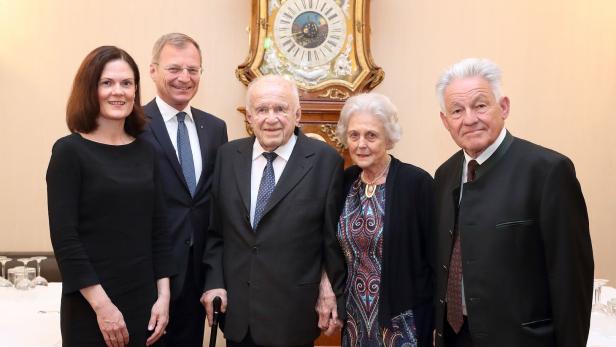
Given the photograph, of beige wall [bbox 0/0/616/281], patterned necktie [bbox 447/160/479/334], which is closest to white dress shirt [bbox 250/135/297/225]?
patterned necktie [bbox 447/160/479/334]

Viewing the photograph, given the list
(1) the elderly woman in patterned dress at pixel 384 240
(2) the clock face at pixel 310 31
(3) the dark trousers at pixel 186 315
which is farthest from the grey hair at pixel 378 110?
(2) the clock face at pixel 310 31

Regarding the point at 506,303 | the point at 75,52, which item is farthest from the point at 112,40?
the point at 506,303

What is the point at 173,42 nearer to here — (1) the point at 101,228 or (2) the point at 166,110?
(2) the point at 166,110

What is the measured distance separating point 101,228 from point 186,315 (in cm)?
62

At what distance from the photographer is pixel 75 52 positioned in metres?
3.93

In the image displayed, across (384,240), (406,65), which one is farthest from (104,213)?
(406,65)

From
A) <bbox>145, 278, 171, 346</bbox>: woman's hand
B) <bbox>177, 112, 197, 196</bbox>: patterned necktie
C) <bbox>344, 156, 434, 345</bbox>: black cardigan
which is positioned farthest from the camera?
<bbox>177, 112, 197, 196</bbox>: patterned necktie

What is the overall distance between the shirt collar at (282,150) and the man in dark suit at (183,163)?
25 cm

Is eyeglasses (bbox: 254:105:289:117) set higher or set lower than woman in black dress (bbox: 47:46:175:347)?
higher

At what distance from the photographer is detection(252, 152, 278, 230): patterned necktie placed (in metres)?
2.09

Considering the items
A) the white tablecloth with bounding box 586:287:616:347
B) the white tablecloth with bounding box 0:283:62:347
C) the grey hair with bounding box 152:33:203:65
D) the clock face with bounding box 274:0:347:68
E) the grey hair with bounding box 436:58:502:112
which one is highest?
the clock face with bounding box 274:0:347:68

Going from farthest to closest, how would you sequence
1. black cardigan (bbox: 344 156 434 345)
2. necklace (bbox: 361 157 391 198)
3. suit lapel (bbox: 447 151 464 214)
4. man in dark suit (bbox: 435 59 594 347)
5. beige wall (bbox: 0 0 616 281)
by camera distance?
beige wall (bbox: 0 0 616 281)
necklace (bbox: 361 157 391 198)
black cardigan (bbox: 344 156 434 345)
suit lapel (bbox: 447 151 464 214)
man in dark suit (bbox: 435 59 594 347)

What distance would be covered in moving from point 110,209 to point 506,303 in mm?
1178

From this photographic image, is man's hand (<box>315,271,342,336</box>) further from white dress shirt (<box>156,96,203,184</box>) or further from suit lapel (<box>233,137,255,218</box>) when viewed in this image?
white dress shirt (<box>156,96,203,184</box>)
